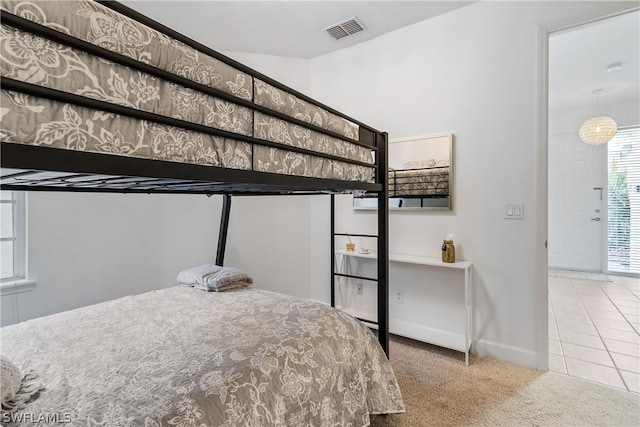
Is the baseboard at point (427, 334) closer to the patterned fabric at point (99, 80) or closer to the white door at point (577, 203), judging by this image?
the patterned fabric at point (99, 80)

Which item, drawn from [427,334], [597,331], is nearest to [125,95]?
[427,334]

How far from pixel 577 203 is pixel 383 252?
4869 millimetres

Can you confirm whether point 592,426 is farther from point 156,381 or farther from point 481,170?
point 156,381

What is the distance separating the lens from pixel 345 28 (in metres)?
2.55

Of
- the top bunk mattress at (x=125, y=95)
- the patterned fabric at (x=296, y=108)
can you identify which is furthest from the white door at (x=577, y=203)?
the top bunk mattress at (x=125, y=95)

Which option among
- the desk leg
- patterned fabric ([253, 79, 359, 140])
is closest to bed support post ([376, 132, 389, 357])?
patterned fabric ([253, 79, 359, 140])

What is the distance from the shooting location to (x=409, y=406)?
65.8 inches

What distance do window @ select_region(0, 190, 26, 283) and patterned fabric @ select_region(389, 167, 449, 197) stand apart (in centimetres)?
281

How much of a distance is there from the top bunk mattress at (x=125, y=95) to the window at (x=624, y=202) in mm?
5748

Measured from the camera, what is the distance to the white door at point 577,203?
4559 mm

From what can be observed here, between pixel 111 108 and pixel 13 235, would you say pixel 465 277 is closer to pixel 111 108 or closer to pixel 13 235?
pixel 111 108

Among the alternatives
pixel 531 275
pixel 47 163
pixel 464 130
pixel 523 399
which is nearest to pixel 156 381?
pixel 47 163

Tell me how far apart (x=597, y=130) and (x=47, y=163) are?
212 inches

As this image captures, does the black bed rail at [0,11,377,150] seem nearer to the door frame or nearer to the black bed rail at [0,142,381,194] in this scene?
the black bed rail at [0,142,381,194]
